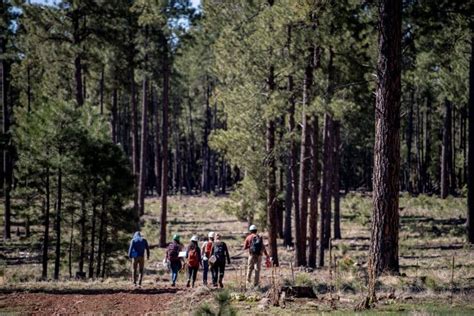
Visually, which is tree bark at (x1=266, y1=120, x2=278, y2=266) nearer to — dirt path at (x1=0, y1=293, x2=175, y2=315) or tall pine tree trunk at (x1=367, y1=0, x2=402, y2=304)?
dirt path at (x1=0, y1=293, x2=175, y2=315)

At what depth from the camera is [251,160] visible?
22625 mm

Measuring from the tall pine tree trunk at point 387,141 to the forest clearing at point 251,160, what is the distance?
0.03 metres

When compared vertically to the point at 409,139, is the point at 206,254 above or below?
below

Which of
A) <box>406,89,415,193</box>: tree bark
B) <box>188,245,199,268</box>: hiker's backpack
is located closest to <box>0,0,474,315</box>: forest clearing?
<box>188,245,199,268</box>: hiker's backpack

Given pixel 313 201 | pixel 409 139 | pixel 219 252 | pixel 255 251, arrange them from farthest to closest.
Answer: pixel 409 139
pixel 313 201
pixel 219 252
pixel 255 251

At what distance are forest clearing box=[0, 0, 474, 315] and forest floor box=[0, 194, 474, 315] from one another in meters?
0.09

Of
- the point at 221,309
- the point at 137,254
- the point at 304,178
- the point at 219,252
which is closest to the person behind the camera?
the point at 221,309

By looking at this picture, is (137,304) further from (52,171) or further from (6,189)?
(6,189)

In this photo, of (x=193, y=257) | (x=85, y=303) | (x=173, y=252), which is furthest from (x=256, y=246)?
(x=85, y=303)

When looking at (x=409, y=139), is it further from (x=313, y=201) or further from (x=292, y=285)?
(x=292, y=285)

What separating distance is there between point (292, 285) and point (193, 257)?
4.35 m

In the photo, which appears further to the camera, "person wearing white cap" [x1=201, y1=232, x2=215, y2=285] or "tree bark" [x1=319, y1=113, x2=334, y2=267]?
"tree bark" [x1=319, y1=113, x2=334, y2=267]

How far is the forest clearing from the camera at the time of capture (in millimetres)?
11719

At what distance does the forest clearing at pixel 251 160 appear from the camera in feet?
38.4
